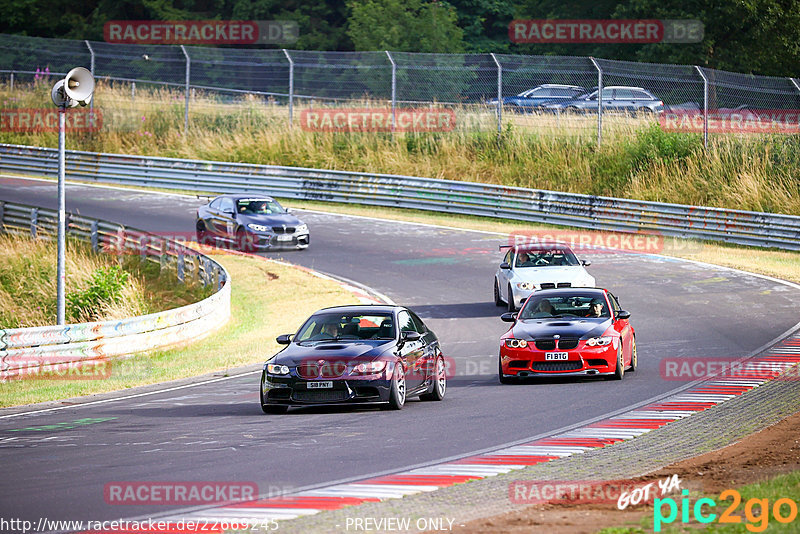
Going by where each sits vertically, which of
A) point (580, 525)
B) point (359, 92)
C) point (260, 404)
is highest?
point (359, 92)

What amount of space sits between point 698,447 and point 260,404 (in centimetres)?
596

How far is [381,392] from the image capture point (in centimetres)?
1384

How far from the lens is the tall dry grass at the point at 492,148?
121ft

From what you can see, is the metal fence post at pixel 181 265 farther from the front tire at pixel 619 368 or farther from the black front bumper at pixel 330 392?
the black front bumper at pixel 330 392

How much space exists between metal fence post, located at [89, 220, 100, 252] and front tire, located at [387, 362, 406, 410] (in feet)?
60.7

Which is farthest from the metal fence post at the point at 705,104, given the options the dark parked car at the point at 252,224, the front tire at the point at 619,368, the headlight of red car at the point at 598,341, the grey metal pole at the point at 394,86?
the headlight of red car at the point at 598,341

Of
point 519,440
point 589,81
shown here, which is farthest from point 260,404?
point 589,81

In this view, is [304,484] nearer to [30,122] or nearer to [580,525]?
[580,525]

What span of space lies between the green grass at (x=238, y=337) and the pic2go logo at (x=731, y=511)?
1057 cm

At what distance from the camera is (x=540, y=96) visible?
42.5 meters

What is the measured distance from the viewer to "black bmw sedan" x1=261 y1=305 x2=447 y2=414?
13.8 meters

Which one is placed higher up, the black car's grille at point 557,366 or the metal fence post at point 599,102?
the metal fence post at point 599,102

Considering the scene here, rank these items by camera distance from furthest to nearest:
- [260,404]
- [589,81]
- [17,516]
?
[589,81], [260,404], [17,516]

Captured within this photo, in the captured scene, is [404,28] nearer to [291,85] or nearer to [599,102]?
[291,85]
